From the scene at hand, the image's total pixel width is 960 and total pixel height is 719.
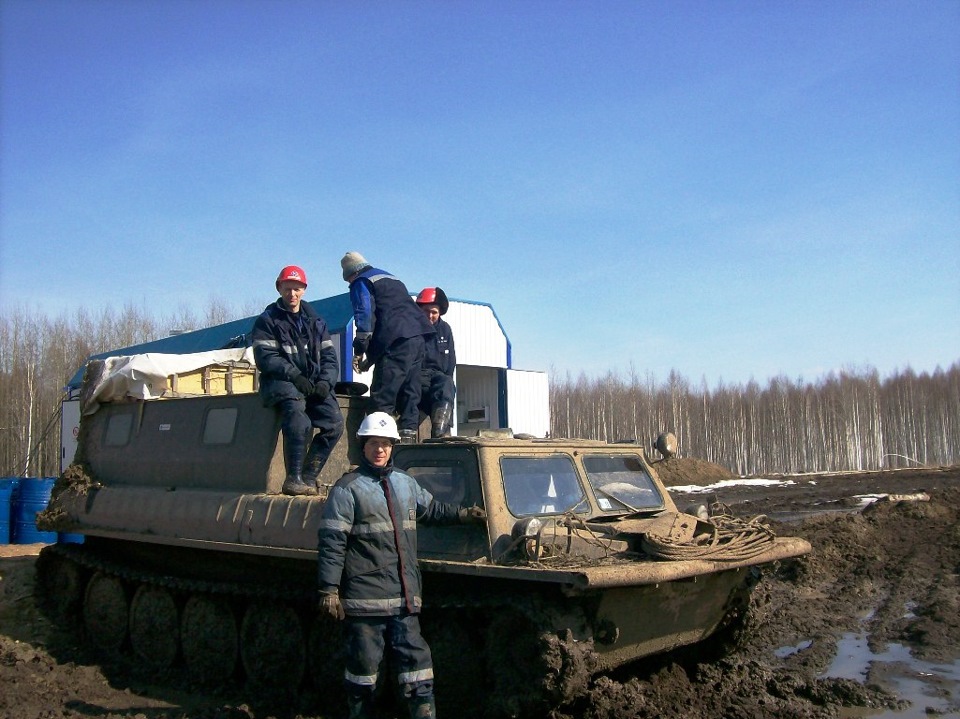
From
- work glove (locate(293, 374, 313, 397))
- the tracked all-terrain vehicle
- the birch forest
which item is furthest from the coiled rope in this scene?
the birch forest

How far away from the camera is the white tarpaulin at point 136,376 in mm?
8836

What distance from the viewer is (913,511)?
48.2 ft

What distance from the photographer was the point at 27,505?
13398 millimetres

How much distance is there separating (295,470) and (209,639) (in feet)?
5.33

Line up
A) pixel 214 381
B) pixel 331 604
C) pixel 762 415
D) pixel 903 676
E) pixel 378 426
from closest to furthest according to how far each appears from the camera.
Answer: pixel 331 604, pixel 378 426, pixel 903 676, pixel 214 381, pixel 762 415

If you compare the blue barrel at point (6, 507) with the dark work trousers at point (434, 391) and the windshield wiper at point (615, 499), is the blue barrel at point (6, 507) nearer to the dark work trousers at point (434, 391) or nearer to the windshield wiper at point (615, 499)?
the dark work trousers at point (434, 391)

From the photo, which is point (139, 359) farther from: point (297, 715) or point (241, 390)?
point (297, 715)

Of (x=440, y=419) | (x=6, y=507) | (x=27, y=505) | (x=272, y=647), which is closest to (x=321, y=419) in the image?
(x=440, y=419)

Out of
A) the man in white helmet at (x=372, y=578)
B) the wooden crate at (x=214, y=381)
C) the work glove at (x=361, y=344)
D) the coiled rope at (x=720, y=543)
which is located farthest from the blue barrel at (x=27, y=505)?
the coiled rope at (x=720, y=543)

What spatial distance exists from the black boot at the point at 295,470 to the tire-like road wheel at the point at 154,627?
67.3 inches

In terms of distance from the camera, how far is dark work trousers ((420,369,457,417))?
308 inches

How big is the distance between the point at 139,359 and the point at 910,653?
24.7ft

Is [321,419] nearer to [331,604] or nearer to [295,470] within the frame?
[295,470]

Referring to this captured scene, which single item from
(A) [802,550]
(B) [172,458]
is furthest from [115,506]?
(A) [802,550]
